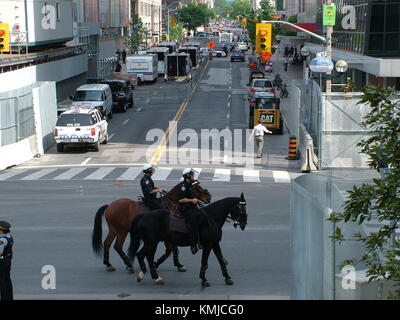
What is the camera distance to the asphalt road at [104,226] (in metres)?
16.5

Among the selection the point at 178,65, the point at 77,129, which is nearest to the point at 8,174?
the point at 77,129

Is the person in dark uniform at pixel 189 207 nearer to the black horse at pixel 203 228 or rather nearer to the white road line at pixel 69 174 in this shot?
the black horse at pixel 203 228

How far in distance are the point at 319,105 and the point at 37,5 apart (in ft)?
121

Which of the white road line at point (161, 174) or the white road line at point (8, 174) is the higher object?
the white road line at point (161, 174)

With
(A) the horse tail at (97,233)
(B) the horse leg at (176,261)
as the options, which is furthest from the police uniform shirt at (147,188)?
(B) the horse leg at (176,261)

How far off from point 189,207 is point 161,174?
17.2 m

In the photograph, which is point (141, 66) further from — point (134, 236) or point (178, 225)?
point (178, 225)

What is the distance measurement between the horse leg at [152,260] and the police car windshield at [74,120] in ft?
→ 77.9

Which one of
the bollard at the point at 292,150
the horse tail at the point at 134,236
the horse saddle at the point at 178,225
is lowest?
the bollard at the point at 292,150

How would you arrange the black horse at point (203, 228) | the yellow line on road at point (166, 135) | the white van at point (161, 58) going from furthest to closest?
the white van at point (161, 58) → the yellow line on road at point (166, 135) → the black horse at point (203, 228)

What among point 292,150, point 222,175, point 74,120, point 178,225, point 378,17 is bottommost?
point 222,175

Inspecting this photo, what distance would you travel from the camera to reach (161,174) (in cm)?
3331

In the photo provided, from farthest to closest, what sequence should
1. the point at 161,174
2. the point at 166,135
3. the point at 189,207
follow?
the point at 166,135, the point at 161,174, the point at 189,207
